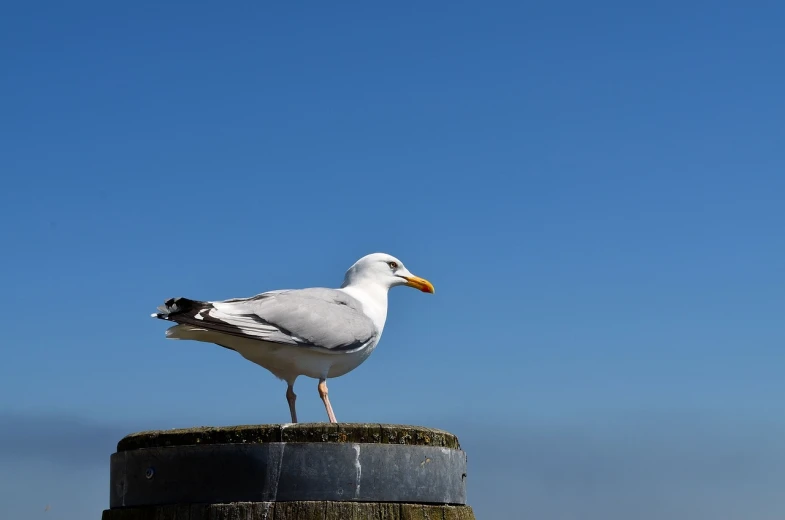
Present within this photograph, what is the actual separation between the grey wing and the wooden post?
3317 mm

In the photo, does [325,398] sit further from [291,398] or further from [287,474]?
[287,474]

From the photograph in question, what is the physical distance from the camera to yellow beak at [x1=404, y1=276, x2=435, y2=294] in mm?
10727

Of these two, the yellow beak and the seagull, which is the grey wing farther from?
the yellow beak

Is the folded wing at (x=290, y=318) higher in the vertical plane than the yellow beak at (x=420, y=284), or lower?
lower

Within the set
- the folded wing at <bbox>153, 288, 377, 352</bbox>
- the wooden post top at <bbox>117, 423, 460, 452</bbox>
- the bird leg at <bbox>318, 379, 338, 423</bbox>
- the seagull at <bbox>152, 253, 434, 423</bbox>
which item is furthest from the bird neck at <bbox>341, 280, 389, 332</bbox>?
the wooden post top at <bbox>117, 423, 460, 452</bbox>

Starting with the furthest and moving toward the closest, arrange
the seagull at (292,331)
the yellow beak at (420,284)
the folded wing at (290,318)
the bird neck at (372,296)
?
the yellow beak at (420,284) < the bird neck at (372,296) < the seagull at (292,331) < the folded wing at (290,318)

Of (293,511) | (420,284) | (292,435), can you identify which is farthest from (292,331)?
(293,511)

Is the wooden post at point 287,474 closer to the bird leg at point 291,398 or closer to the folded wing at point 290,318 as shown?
the folded wing at point 290,318

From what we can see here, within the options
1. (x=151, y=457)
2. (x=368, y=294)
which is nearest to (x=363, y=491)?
(x=151, y=457)

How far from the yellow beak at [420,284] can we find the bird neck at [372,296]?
0.42 m

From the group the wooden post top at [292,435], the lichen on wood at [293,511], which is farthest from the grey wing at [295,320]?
the lichen on wood at [293,511]

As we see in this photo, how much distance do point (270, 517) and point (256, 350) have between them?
428 cm

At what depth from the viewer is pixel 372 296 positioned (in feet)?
33.1

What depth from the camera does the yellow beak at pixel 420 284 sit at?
10727 millimetres
